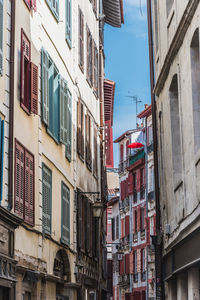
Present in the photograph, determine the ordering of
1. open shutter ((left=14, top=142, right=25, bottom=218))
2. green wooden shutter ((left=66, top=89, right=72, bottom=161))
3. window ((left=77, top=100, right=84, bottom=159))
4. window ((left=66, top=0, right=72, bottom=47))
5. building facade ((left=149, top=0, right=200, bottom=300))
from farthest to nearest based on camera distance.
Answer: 1. window ((left=77, top=100, right=84, bottom=159))
2. window ((left=66, top=0, right=72, bottom=47))
3. green wooden shutter ((left=66, top=89, right=72, bottom=161))
4. open shutter ((left=14, top=142, right=25, bottom=218))
5. building facade ((left=149, top=0, right=200, bottom=300))

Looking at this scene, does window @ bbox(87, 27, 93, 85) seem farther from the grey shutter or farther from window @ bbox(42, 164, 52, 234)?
Answer: window @ bbox(42, 164, 52, 234)

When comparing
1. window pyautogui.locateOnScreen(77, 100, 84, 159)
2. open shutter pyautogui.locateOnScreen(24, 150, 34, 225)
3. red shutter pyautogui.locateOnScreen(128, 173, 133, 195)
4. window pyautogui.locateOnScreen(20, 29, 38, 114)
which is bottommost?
open shutter pyautogui.locateOnScreen(24, 150, 34, 225)

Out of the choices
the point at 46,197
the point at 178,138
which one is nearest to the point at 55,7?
the point at 46,197

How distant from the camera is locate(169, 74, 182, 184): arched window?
692 inches

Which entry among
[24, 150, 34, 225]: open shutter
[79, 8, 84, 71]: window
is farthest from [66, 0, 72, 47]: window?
[24, 150, 34, 225]: open shutter

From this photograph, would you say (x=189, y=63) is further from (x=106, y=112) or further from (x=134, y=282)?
(x=134, y=282)

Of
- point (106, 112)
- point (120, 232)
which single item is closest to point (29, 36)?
point (106, 112)

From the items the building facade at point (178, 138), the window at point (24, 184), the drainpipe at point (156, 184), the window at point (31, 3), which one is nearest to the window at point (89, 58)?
the drainpipe at point (156, 184)

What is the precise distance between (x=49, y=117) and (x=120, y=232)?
5195cm

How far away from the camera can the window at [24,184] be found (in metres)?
16.5

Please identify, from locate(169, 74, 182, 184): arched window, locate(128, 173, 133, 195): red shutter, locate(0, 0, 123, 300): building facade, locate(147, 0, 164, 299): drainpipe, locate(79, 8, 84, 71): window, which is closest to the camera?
locate(0, 0, 123, 300): building facade

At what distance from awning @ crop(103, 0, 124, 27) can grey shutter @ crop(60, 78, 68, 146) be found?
16.9m

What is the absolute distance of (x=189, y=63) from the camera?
49.3ft

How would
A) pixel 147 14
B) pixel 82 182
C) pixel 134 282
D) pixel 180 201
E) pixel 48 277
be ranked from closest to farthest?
pixel 180 201
pixel 48 277
pixel 147 14
pixel 82 182
pixel 134 282
